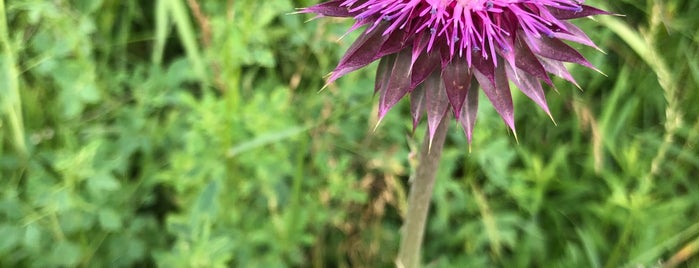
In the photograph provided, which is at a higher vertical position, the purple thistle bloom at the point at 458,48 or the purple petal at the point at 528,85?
the purple thistle bloom at the point at 458,48

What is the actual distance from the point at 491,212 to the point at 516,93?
1.51 ft

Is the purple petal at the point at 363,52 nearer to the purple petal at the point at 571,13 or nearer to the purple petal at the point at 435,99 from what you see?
the purple petal at the point at 435,99

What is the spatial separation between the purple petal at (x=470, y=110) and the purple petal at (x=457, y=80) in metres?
0.07

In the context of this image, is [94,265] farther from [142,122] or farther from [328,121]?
[328,121]

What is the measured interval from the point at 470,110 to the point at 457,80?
0.30ft

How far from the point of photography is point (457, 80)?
4.62ft

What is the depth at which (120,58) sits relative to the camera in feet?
9.55

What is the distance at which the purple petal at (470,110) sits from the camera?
1.45 meters

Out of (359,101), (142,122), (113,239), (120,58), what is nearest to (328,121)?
(359,101)

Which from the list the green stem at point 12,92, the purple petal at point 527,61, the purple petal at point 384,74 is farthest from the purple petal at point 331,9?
the green stem at point 12,92

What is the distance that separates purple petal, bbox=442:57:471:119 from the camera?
139 cm

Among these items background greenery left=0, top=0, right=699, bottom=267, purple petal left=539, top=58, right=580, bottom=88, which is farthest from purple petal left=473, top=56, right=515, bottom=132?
background greenery left=0, top=0, right=699, bottom=267

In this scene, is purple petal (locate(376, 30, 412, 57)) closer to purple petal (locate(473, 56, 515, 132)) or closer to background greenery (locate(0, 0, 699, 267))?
purple petal (locate(473, 56, 515, 132))

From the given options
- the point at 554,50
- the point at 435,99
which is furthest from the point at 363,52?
the point at 554,50
